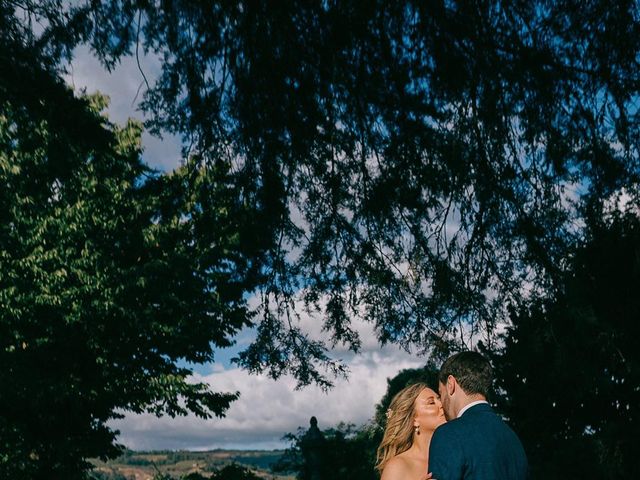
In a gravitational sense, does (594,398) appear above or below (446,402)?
above

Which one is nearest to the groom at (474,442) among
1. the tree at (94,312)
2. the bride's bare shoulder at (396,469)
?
the bride's bare shoulder at (396,469)

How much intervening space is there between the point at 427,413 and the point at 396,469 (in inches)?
20.2

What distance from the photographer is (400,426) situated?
4039mm

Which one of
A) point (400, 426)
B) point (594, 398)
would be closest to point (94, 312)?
point (400, 426)

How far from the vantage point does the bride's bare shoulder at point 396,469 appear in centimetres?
371

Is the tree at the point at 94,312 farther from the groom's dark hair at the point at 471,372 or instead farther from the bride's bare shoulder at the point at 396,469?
the groom's dark hair at the point at 471,372

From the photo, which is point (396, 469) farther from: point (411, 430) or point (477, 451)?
point (477, 451)

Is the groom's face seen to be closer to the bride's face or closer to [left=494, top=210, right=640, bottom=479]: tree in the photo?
the bride's face

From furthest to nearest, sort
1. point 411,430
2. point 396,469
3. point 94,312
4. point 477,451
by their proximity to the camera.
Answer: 1. point 94,312
2. point 411,430
3. point 396,469
4. point 477,451

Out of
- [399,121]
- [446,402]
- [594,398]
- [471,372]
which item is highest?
[594,398]

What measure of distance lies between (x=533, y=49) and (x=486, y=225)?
1.44 meters

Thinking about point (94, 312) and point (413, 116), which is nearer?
point (413, 116)

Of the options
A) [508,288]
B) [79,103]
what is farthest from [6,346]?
[508,288]

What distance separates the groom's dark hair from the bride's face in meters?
1.24
